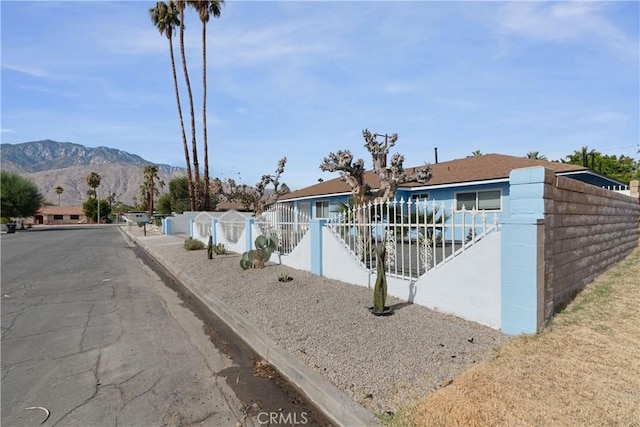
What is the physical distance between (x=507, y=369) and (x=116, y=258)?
16399 millimetres

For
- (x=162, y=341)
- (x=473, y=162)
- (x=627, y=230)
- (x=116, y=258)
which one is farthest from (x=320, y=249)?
(x=473, y=162)

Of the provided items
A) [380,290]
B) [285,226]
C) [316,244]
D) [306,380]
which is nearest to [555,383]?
[306,380]

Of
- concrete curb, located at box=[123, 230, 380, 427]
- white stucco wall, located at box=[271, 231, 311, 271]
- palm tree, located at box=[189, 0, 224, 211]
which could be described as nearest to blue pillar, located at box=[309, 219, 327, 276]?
white stucco wall, located at box=[271, 231, 311, 271]

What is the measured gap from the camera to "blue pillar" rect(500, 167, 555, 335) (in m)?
4.78

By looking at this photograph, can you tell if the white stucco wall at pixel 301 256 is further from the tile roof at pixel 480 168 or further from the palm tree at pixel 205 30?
the palm tree at pixel 205 30

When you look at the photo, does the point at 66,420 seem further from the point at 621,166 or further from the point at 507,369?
the point at 621,166

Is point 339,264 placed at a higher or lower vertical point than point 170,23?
lower

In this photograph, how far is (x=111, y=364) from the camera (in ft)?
15.0

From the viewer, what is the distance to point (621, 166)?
3191 centimetres

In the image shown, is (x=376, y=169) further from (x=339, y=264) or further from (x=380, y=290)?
(x=380, y=290)

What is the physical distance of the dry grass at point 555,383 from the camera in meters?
3.01

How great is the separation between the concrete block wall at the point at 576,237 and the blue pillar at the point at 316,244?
5082mm

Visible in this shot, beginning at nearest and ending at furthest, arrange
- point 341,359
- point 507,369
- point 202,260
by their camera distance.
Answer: point 507,369
point 341,359
point 202,260

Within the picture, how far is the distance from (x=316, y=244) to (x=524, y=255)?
5.34m
